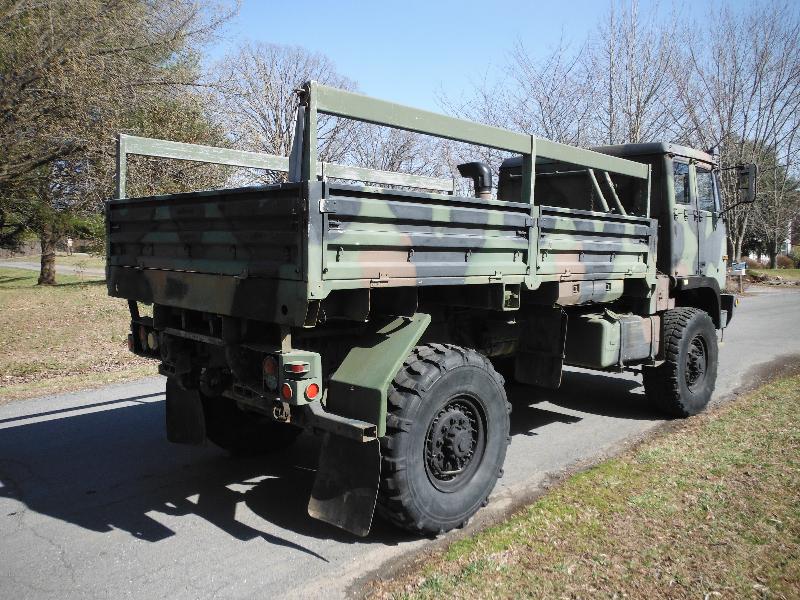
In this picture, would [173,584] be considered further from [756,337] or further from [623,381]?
[756,337]

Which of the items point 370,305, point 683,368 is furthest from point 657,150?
point 370,305

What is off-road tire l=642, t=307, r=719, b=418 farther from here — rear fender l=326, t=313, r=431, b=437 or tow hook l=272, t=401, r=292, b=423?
tow hook l=272, t=401, r=292, b=423

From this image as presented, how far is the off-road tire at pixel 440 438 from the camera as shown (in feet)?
11.5

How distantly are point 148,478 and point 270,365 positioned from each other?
177 centimetres

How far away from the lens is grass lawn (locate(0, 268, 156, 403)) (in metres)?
7.61

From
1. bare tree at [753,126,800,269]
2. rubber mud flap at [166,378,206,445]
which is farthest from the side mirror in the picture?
bare tree at [753,126,800,269]

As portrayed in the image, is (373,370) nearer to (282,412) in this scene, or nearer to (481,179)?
(282,412)

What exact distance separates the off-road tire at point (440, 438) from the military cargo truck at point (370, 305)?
0.01 m

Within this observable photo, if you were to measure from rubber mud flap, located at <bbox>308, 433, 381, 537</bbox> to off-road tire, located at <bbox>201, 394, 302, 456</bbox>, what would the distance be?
1.37m

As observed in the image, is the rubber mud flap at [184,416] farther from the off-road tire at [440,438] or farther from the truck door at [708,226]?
the truck door at [708,226]

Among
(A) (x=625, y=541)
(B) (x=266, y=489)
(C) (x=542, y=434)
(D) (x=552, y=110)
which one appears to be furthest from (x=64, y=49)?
(D) (x=552, y=110)

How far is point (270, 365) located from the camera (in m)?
3.49

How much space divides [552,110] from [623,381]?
10417 millimetres

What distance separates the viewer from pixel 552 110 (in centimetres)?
1648
